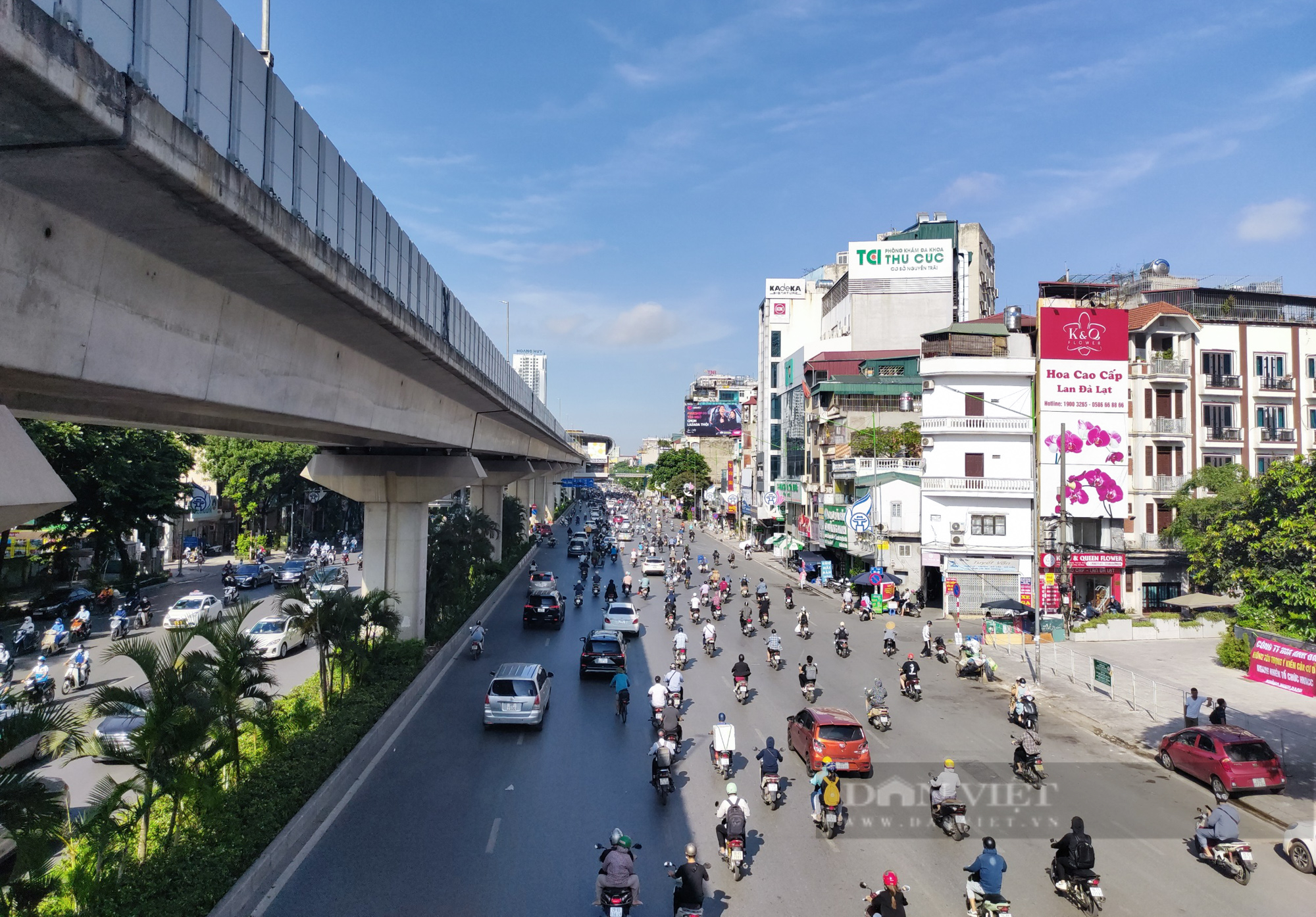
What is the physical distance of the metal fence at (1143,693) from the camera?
58.4 ft

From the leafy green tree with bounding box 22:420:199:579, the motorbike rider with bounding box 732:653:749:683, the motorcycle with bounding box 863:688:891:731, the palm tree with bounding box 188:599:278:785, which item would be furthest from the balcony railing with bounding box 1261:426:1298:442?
the leafy green tree with bounding box 22:420:199:579

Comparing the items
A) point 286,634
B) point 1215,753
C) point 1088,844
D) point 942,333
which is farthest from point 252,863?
point 942,333

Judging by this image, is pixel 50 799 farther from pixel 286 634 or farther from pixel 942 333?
pixel 942 333

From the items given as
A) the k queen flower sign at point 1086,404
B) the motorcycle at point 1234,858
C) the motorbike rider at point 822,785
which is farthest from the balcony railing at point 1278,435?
the motorbike rider at point 822,785

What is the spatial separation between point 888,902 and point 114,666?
25.9 metres

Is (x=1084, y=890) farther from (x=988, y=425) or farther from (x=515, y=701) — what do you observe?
(x=988, y=425)

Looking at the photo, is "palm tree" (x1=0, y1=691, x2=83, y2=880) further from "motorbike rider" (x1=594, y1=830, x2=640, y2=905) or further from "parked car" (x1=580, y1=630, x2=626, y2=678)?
"parked car" (x1=580, y1=630, x2=626, y2=678)

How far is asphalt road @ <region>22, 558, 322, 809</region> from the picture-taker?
14.6 meters

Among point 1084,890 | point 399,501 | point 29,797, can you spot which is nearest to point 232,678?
point 29,797

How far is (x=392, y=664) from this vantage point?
21.0m

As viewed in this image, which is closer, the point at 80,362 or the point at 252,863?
the point at 80,362

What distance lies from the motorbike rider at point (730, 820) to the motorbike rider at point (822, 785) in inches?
64.3

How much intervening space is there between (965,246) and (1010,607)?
50.0 m

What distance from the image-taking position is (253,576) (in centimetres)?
4331
